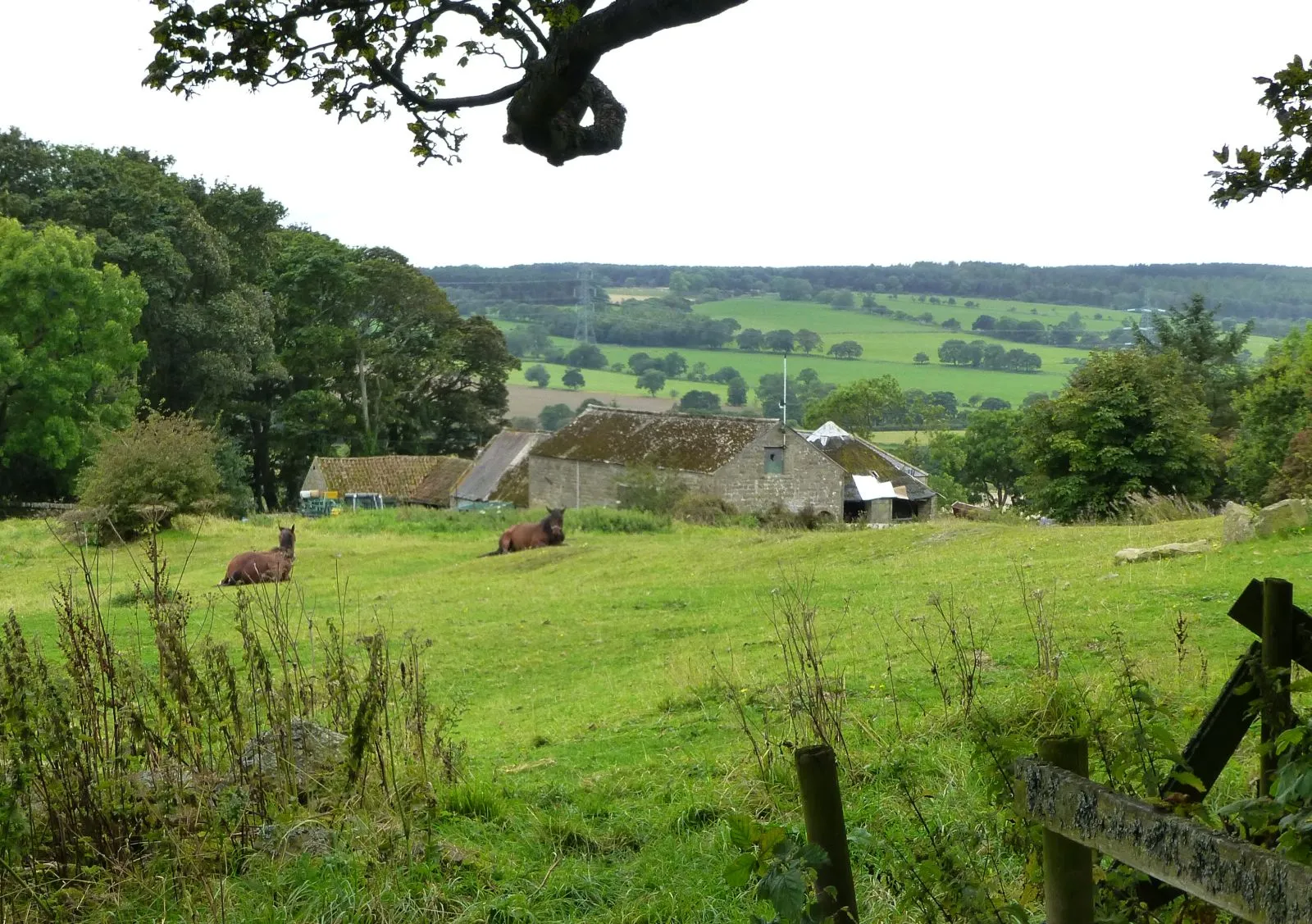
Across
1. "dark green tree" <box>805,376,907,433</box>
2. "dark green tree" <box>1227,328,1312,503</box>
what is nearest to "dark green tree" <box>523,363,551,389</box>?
"dark green tree" <box>805,376,907,433</box>

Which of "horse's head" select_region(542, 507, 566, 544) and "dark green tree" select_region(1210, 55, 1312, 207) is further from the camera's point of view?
"horse's head" select_region(542, 507, 566, 544)

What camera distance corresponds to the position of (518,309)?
14475 centimetres

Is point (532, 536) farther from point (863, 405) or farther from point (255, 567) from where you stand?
point (863, 405)

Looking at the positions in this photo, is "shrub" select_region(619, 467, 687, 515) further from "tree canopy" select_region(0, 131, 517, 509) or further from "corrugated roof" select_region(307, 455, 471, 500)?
"corrugated roof" select_region(307, 455, 471, 500)

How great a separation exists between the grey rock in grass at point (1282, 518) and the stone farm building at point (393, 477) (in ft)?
150

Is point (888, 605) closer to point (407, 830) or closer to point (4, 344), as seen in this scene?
point (407, 830)

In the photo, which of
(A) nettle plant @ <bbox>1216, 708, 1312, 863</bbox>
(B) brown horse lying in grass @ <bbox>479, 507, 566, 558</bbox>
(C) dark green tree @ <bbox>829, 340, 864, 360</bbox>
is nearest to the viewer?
(A) nettle plant @ <bbox>1216, 708, 1312, 863</bbox>

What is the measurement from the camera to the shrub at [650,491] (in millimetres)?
44125

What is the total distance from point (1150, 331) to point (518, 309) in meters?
86.2

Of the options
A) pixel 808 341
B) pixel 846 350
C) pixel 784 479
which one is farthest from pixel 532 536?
pixel 808 341

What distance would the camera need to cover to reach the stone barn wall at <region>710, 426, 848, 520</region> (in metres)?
47.9

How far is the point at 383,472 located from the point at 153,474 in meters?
29.8

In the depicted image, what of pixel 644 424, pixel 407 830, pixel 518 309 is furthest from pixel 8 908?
pixel 518 309

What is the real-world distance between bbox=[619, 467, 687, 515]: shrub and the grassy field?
18.8m
